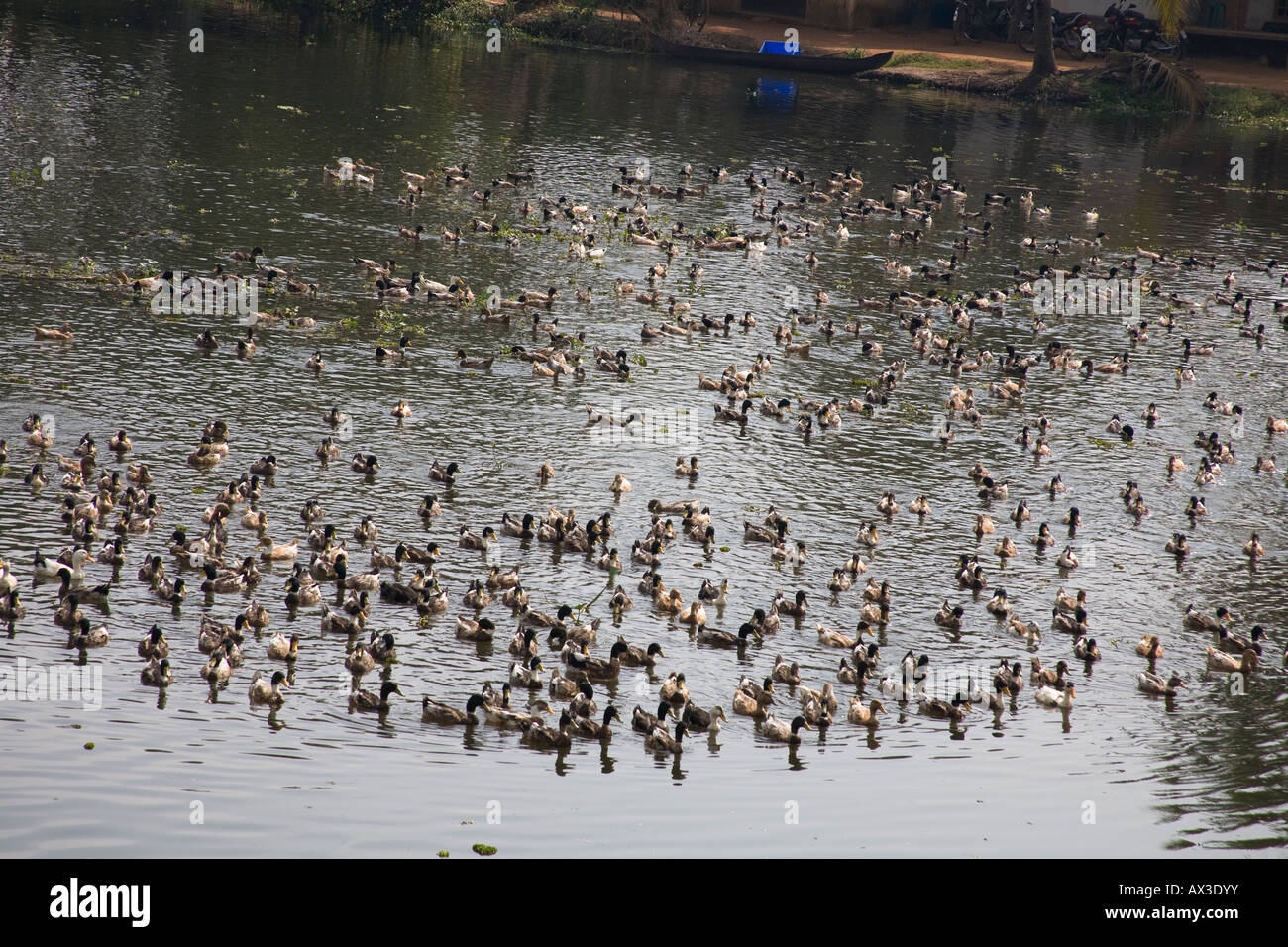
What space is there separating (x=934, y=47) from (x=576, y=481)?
75068 millimetres

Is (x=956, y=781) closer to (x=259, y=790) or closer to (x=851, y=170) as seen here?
(x=259, y=790)

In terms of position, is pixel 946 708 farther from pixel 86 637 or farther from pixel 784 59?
pixel 784 59

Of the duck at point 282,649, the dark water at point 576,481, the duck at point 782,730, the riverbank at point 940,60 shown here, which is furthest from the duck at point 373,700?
the riverbank at point 940,60

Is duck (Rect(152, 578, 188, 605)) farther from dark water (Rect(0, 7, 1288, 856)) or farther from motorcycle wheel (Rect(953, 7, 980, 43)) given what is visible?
motorcycle wheel (Rect(953, 7, 980, 43))

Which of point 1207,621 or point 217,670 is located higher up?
point 1207,621

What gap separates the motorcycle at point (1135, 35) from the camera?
307ft

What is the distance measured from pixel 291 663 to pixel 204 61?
185 ft

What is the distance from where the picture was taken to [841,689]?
25.0m

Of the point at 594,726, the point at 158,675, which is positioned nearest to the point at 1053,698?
the point at 594,726

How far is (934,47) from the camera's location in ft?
322

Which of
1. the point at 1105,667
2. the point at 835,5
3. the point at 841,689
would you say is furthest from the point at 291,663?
the point at 835,5

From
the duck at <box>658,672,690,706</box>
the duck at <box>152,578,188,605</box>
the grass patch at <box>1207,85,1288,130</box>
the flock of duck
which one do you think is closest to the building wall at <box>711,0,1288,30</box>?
the grass patch at <box>1207,85,1288,130</box>

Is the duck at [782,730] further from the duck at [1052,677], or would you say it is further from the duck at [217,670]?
the duck at [217,670]

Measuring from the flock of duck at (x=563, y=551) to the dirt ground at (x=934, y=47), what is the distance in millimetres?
56720
